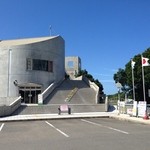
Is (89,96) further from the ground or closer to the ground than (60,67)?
closer to the ground

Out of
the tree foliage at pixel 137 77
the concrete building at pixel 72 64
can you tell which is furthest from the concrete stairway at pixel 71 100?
the concrete building at pixel 72 64

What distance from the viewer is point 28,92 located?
49.5 metres

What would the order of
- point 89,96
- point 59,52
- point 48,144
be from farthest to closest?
point 59,52 → point 89,96 → point 48,144

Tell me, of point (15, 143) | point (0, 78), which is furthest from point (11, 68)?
point (15, 143)

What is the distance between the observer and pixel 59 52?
2168 inches

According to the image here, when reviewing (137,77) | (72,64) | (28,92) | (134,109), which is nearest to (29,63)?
(28,92)

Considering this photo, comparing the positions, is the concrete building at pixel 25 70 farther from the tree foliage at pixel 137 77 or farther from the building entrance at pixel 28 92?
the tree foliage at pixel 137 77

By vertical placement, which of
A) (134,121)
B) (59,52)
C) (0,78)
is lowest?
(134,121)

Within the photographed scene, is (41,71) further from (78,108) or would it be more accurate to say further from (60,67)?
(78,108)

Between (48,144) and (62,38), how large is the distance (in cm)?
4524

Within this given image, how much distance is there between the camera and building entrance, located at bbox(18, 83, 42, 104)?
4928 cm

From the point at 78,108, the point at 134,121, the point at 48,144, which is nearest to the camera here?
the point at 48,144

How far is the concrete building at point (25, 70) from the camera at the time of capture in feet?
160

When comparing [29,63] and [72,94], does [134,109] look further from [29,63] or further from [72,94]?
[29,63]
